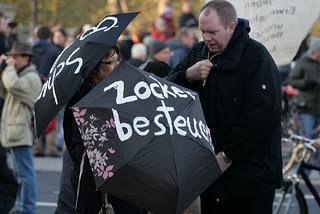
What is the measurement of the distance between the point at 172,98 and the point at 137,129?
11.2 inches

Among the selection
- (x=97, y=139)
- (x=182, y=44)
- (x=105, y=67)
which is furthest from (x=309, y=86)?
(x=97, y=139)

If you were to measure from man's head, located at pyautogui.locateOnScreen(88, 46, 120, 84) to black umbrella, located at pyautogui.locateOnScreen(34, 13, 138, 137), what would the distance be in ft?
0.40

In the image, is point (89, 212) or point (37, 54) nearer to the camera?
point (89, 212)

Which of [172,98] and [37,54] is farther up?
[172,98]

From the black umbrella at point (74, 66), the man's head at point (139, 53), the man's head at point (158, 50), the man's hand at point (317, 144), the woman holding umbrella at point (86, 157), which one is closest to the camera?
the black umbrella at point (74, 66)

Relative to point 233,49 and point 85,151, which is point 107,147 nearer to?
point 85,151

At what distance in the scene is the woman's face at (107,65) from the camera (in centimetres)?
520

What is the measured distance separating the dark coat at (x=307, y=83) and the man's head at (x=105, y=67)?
9.27 metres

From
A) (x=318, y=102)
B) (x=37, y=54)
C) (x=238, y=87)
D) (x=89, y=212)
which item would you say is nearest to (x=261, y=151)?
(x=238, y=87)

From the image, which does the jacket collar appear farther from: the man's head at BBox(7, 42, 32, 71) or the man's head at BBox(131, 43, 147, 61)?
the man's head at BBox(131, 43, 147, 61)

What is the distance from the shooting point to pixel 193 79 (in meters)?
6.00

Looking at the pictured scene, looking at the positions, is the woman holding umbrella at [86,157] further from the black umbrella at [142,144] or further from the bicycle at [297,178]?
the bicycle at [297,178]

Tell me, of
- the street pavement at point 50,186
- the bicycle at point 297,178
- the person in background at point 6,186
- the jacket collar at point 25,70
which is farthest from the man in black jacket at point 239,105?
the jacket collar at point 25,70

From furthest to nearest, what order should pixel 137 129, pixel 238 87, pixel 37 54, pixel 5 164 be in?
1. pixel 37 54
2. pixel 5 164
3. pixel 238 87
4. pixel 137 129
